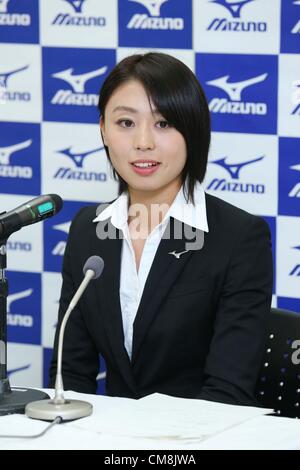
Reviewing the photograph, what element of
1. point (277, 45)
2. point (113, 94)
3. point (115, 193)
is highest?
point (277, 45)

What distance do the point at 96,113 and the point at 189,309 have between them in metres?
1.26

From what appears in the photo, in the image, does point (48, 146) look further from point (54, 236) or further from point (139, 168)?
point (139, 168)

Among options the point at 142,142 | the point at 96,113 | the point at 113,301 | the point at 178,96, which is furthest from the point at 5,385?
the point at 96,113

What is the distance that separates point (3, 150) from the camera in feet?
11.7

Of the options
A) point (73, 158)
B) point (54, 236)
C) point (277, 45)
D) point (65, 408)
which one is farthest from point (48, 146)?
point (65, 408)

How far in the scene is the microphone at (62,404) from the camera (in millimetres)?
1809

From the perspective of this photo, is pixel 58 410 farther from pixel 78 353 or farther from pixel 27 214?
pixel 78 353

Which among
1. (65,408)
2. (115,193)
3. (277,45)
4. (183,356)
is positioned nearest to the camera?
(65,408)

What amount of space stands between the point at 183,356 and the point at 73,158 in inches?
51.0

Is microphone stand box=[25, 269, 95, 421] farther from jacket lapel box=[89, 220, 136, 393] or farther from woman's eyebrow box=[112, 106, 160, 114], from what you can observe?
woman's eyebrow box=[112, 106, 160, 114]

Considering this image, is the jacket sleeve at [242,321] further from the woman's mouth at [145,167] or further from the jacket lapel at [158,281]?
the woman's mouth at [145,167]

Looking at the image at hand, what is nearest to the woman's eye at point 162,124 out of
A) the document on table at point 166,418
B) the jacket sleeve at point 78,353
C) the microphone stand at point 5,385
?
the jacket sleeve at point 78,353

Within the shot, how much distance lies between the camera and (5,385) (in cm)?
196

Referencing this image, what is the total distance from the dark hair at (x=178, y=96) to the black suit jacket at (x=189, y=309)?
6.0 inches
